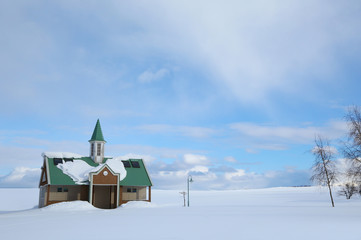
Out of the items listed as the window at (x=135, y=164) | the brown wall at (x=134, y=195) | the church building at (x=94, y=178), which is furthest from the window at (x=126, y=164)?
the brown wall at (x=134, y=195)

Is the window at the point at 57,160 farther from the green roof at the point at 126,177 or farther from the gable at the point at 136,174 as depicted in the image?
the gable at the point at 136,174

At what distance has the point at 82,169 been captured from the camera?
44656 millimetres

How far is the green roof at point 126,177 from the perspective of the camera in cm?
4231

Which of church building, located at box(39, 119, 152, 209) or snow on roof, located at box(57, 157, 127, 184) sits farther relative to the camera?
snow on roof, located at box(57, 157, 127, 184)

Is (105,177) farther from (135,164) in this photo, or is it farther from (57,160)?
(57,160)

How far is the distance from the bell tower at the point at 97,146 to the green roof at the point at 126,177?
77 cm

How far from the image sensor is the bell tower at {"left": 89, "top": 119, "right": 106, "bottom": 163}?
4862 cm

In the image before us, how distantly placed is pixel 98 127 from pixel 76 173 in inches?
359

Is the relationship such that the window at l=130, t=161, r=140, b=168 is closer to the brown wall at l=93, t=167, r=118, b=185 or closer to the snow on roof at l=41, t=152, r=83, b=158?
the brown wall at l=93, t=167, r=118, b=185

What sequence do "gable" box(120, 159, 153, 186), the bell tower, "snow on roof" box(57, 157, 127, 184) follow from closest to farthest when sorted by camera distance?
1. "snow on roof" box(57, 157, 127, 184)
2. "gable" box(120, 159, 153, 186)
3. the bell tower

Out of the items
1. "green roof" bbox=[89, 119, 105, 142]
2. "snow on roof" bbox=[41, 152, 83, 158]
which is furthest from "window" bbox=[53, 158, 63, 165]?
"green roof" bbox=[89, 119, 105, 142]

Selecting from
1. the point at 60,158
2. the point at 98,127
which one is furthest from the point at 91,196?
the point at 98,127

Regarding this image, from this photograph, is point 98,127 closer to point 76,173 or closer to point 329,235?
point 76,173

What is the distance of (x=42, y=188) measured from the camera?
4794 centimetres
